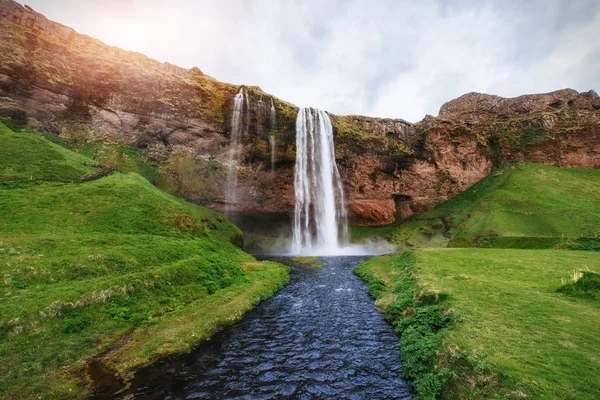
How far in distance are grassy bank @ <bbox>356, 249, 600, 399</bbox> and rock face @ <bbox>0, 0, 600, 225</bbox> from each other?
174 feet

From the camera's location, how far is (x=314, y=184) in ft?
243

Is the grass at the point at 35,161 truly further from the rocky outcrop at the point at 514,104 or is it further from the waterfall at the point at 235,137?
the rocky outcrop at the point at 514,104

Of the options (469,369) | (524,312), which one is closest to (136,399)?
(469,369)

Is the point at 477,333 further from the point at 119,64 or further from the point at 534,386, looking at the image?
the point at 119,64

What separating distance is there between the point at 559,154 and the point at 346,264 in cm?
7998

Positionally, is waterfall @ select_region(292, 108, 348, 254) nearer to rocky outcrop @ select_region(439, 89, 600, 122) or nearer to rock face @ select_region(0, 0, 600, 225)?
rock face @ select_region(0, 0, 600, 225)

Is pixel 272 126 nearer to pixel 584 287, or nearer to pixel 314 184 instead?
pixel 314 184

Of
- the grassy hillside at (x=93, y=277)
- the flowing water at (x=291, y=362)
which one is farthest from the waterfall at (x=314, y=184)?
the flowing water at (x=291, y=362)

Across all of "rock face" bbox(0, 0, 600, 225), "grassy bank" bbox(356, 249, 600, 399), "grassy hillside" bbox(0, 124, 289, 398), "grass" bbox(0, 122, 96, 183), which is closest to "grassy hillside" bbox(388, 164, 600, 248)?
"rock face" bbox(0, 0, 600, 225)

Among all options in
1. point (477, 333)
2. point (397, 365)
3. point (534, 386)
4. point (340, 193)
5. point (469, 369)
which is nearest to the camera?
point (534, 386)

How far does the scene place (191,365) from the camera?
557 inches

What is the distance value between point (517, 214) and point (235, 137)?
2551 inches

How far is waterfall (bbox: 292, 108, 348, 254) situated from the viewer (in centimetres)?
7181

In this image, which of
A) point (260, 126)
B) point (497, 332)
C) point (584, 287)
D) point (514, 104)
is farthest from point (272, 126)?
point (514, 104)
